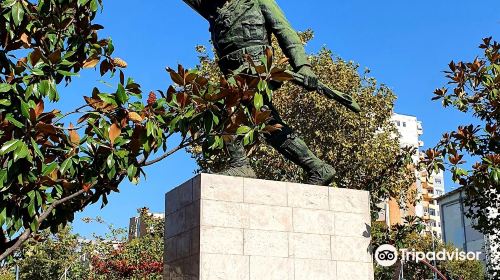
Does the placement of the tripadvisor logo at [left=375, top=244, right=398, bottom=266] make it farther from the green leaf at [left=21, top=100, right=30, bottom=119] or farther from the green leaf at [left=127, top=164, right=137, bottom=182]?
the green leaf at [left=21, top=100, right=30, bottom=119]

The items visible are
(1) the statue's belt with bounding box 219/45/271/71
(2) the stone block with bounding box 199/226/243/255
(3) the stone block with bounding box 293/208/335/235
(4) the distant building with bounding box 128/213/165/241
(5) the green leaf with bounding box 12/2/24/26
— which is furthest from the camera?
(4) the distant building with bounding box 128/213/165/241

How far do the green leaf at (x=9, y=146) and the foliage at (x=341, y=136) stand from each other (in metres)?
14.8

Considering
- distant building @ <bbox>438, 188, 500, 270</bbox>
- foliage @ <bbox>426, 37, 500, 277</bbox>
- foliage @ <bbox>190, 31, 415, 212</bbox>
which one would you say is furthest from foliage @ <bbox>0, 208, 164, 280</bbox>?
distant building @ <bbox>438, 188, 500, 270</bbox>

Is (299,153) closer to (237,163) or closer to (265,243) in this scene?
(237,163)

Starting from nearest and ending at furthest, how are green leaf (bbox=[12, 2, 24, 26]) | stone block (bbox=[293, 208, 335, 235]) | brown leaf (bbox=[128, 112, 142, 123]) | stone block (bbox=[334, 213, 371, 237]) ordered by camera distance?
green leaf (bbox=[12, 2, 24, 26])
brown leaf (bbox=[128, 112, 142, 123])
stone block (bbox=[293, 208, 335, 235])
stone block (bbox=[334, 213, 371, 237])

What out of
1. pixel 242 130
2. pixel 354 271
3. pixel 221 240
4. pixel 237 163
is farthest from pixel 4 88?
pixel 354 271

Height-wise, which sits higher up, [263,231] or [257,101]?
[257,101]

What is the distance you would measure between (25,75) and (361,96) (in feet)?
56.5

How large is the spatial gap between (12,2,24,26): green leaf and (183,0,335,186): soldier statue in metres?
3.00

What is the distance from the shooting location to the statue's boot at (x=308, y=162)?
787 cm

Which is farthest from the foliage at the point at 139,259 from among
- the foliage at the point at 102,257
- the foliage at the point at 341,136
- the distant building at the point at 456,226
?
the distant building at the point at 456,226

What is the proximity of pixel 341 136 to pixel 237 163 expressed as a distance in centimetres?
1337

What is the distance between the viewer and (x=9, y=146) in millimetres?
4836

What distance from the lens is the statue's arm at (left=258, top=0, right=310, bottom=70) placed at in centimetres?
788
